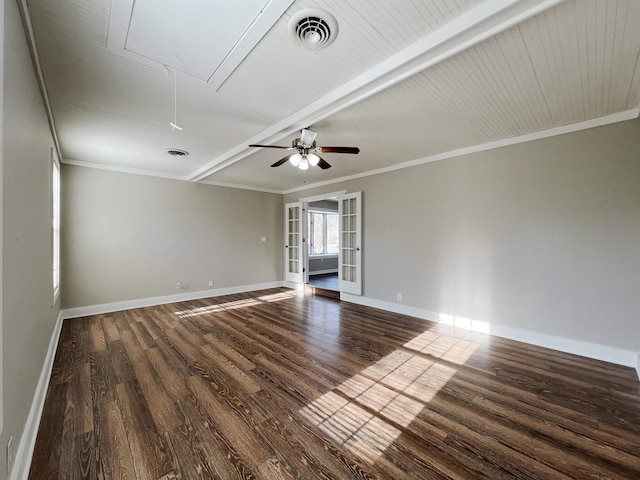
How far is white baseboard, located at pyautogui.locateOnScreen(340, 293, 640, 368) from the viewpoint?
9.36ft

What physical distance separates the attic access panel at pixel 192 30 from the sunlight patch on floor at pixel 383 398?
9.03 ft

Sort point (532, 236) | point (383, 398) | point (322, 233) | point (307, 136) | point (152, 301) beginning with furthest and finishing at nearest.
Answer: point (322, 233) → point (152, 301) → point (532, 236) → point (307, 136) → point (383, 398)

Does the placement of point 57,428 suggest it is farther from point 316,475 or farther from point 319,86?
point 319,86

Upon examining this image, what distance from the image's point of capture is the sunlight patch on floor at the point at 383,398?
185cm

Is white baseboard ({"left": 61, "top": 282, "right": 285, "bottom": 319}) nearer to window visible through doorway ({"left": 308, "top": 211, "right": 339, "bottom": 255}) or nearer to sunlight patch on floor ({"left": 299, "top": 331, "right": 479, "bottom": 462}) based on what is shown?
window visible through doorway ({"left": 308, "top": 211, "right": 339, "bottom": 255})

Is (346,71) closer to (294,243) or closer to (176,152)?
(176,152)

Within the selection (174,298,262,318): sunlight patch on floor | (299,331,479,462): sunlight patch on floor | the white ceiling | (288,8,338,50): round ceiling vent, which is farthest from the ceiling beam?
(174,298,262,318): sunlight patch on floor

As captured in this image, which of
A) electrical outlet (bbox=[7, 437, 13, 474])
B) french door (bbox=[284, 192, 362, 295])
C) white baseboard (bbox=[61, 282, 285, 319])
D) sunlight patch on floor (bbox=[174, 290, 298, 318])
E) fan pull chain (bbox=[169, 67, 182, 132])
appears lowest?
sunlight patch on floor (bbox=[174, 290, 298, 318])

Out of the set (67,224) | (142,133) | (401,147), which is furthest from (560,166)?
(67,224)

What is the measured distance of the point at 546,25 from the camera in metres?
1.69

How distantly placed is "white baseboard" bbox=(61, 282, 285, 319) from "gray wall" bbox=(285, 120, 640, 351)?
368cm

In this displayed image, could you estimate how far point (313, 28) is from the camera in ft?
5.61

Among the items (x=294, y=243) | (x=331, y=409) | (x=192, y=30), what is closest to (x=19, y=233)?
(x=192, y=30)

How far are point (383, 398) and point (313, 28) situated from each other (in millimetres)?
2848
